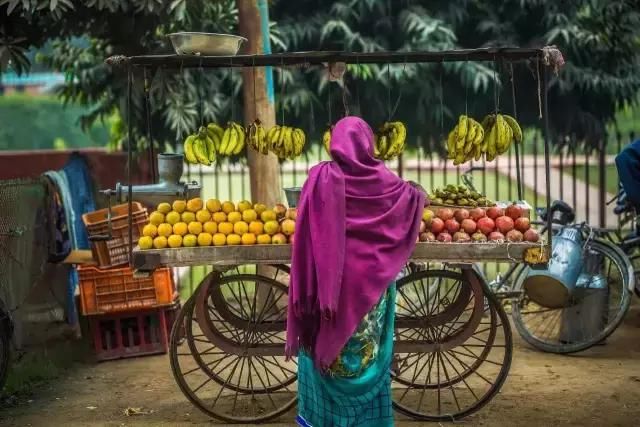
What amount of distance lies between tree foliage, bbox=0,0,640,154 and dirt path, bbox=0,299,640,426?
2.92m

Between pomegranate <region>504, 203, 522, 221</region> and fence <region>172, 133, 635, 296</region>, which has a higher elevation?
pomegranate <region>504, 203, 522, 221</region>

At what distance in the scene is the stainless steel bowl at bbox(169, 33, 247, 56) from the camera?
5113mm

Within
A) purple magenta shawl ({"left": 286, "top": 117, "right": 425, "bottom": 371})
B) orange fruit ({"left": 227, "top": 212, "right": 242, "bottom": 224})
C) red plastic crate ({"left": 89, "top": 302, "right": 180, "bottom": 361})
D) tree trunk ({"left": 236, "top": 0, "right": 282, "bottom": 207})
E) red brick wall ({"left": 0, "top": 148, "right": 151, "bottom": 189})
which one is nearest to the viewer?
purple magenta shawl ({"left": 286, "top": 117, "right": 425, "bottom": 371})

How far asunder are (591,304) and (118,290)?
12.1 ft

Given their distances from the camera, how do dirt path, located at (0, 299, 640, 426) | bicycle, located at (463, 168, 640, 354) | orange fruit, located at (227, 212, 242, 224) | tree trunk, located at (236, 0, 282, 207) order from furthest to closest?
tree trunk, located at (236, 0, 282, 207)
bicycle, located at (463, 168, 640, 354)
dirt path, located at (0, 299, 640, 426)
orange fruit, located at (227, 212, 242, 224)

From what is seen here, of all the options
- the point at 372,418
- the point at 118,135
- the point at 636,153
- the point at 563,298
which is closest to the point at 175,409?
the point at 372,418

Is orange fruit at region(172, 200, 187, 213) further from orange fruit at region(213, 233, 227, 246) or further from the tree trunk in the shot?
the tree trunk

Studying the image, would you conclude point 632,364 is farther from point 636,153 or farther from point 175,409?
point 175,409

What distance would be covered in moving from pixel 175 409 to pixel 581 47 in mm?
5982

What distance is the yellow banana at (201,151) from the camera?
216 inches

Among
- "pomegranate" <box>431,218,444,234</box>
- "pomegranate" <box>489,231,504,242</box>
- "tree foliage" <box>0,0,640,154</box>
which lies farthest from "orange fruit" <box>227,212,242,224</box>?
"tree foliage" <box>0,0,640,154</box>

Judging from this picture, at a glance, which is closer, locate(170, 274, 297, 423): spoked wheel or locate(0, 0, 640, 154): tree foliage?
locate(170, 274, 297, 423): spoked wheel

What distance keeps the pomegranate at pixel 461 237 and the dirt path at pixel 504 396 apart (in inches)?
45.3

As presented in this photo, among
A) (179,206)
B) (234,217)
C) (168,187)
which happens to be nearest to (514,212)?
(234,217)
